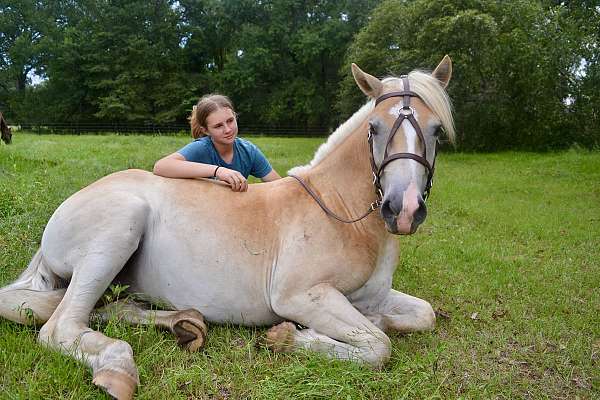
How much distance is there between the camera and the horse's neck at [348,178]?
11.3ft

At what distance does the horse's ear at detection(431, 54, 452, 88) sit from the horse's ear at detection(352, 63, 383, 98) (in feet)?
1.49

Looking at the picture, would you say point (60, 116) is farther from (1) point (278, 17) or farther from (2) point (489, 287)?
(2) point (489, 287)

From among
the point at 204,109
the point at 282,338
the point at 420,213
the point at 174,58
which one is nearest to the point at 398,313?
the point at 282,338

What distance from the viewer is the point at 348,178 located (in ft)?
11.7

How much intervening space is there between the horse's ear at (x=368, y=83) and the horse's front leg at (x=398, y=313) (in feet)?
4.72

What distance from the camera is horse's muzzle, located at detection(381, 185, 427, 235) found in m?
2.72

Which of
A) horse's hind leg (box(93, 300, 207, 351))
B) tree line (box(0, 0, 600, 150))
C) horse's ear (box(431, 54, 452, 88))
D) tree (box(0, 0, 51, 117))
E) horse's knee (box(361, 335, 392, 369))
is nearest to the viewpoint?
horse's knee (box(361, 335, 392, 369))

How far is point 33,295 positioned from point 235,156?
2.11 metres

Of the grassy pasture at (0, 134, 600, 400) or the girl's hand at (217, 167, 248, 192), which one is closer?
the grassy pasture at (0, 134, 600, 400)

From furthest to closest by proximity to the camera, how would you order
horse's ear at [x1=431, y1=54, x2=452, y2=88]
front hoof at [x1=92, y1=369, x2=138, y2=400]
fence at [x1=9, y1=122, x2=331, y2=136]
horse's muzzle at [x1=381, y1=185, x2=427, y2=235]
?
fence at [x1=9, y1=122, x2=331, y2=136], horse's ear at [x1=431, y1=54, x2=452, y2=88], horse's muzzle at [x1=381, y1=185, x2=427, y2=235], front hoof at [x1=92, y1=369, x2=138, y2=400]

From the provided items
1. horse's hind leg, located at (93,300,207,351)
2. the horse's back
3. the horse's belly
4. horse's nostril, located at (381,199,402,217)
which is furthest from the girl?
horse's nostril, located at (381,199,402,217)

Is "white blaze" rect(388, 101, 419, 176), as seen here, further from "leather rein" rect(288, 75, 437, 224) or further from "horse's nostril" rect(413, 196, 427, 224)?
"horse's nostril" rect(413, 196, 427, 224)

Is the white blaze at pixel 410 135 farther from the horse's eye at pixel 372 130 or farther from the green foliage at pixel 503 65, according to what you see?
the green foliage at pixel 503 65

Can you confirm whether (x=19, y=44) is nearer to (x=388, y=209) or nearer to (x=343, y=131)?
(x=343, y=131)
